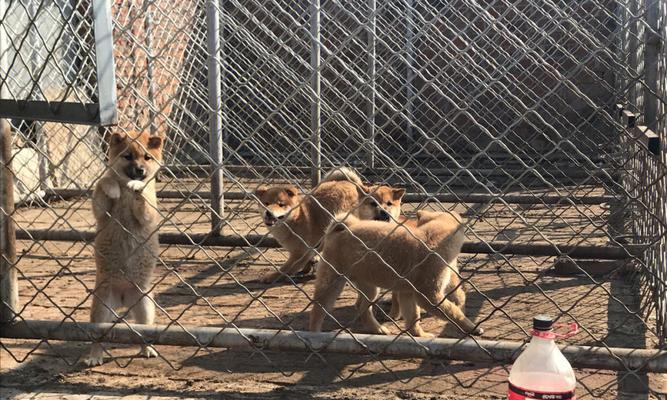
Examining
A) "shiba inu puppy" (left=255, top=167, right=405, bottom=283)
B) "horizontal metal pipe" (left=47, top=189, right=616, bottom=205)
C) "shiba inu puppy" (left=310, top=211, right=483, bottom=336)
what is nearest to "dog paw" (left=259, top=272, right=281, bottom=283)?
"shiba inu puppy" (left=255, top=167, right=405, bottom=283)

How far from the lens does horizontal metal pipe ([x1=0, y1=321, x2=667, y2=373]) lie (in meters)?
2.88

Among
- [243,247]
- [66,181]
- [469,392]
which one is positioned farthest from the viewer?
[66,181]

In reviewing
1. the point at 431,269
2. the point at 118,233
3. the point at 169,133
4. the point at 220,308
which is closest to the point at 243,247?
the point at 220,308

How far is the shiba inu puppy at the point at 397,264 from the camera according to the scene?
3.72 metres

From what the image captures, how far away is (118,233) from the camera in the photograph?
3852 millimetres

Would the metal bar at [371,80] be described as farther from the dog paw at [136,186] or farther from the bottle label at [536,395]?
the dog paw at [136,186]

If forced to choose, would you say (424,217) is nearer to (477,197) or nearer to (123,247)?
(123,247)

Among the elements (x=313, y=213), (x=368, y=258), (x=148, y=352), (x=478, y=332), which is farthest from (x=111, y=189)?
(x=478, y=332)

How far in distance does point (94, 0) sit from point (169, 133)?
25.0 feet

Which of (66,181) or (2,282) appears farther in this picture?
(66,181)

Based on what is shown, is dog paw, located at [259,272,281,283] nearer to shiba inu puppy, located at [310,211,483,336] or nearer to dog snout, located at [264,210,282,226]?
dog snout, located at [264,210,282,226]

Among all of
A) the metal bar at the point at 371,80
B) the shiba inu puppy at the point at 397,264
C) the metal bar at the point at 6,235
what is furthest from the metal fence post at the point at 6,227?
the metal bar at the point at 371,80

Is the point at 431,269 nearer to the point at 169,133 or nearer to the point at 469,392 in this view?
the point at 469,392

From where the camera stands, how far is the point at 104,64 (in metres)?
2.62
